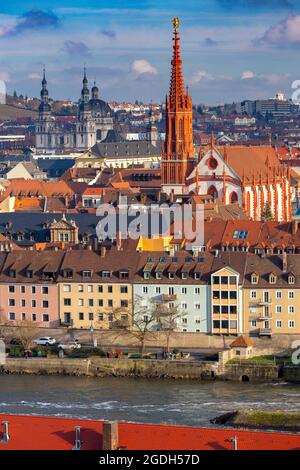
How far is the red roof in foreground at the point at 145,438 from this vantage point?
24031mm

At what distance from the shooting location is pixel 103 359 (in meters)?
38.8

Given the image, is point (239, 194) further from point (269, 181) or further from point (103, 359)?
point (103, 359)

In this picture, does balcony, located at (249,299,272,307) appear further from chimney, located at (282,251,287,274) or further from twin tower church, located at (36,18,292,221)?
twin tower church, located at (36,18,292,221)

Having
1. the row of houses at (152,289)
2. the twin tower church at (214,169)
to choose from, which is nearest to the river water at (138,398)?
Answer: the row of houses at (152,289)

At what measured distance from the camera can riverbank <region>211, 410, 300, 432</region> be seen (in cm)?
3153

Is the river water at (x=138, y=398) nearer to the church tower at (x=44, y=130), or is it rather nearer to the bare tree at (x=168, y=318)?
the bare tree at (x=168, y=318)

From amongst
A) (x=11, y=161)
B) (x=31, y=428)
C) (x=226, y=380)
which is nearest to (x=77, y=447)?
(x=31, y=428)

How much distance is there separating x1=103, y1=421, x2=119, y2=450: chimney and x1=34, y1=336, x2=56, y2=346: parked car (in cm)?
1677

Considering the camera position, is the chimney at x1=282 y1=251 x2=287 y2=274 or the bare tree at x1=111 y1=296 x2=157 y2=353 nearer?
the bare tree at x1=111 y1=296 x2=157 y2=353

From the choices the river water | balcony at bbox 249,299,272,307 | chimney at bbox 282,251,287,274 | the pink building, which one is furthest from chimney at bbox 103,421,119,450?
the pink building

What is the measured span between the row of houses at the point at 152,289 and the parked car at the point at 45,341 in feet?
3.48

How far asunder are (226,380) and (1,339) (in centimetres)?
651

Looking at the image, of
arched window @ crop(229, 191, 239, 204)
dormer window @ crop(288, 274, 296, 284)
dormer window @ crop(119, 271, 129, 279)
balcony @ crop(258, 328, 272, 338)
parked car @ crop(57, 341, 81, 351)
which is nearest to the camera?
balcony @ crop(258, 328, 272, 338)
